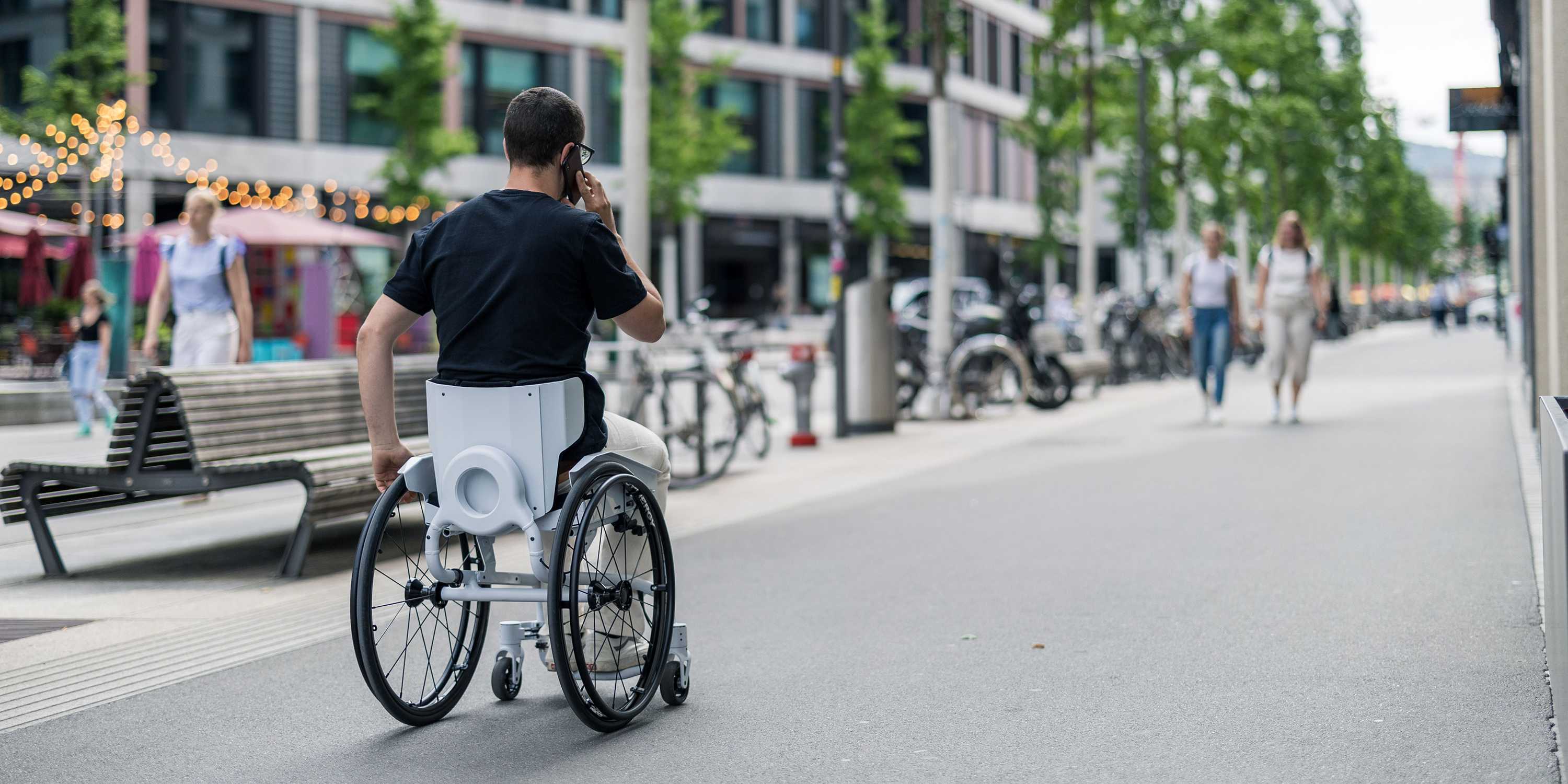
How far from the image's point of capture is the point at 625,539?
4.78 m

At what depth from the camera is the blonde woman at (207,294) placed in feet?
33.7

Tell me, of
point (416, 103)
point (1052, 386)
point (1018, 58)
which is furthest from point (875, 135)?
point (1052, 386)

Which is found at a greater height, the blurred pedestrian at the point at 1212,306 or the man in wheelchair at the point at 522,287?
the blurred pedestrian at the point at 1212,306

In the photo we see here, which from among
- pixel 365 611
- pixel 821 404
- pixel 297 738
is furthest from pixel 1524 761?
pixel 821 404

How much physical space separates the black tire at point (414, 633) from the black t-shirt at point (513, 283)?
1.39ft

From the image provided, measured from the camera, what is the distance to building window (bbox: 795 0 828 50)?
53.3 metres

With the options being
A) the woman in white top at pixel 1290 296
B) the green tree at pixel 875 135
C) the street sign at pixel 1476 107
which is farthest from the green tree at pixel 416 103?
the woman in white top at pixel 1290 296

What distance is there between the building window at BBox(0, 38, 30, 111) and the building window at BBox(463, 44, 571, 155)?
35.8 feet

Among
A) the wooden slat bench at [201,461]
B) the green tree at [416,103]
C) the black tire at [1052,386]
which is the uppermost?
the green tree at [416,103]

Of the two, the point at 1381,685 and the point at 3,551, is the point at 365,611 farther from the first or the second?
the point at 3,551

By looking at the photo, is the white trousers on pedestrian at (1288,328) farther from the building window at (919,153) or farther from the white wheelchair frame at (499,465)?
the building window at (919,153)

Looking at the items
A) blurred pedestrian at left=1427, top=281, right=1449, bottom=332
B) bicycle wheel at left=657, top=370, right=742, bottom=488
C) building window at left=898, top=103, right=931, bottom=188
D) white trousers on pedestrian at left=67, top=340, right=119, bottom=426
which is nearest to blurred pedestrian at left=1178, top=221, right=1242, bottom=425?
bicycle wheel at left=657, top=370, right=742, bottom=488

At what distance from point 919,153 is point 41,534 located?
51.6 meters

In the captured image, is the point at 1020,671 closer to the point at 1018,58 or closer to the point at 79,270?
the point at 79,270
